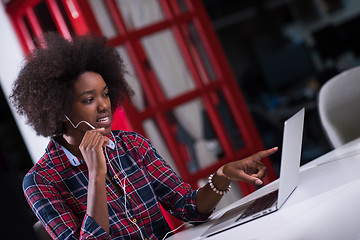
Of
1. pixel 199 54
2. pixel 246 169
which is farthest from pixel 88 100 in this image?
pixel 199 54

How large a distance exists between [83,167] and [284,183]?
72 centimetres

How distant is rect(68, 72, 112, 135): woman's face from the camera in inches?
59.7

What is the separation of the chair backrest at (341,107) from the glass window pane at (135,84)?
117 centimetres

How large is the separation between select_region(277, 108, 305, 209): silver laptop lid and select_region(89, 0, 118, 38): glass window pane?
1757mm

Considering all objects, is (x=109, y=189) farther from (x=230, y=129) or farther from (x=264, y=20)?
(x=264, y=20)

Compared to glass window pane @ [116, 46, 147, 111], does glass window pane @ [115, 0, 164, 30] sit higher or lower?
higher

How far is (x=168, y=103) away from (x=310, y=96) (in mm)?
4327

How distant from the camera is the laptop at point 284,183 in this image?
3.75 ft

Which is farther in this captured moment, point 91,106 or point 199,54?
point 199,54

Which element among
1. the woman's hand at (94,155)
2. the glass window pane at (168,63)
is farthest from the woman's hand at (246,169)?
the glass window pane at (168,63)

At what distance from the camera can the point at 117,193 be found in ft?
5.08

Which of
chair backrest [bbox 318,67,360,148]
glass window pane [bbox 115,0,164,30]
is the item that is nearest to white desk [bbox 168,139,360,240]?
A: chair backrest [bbox 318,67,360,148]

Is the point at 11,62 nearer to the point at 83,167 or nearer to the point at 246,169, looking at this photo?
the point at 83,167

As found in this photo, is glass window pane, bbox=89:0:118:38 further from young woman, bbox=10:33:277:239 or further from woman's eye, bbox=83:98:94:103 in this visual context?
woman's eye, bbox=83:98:94:103
